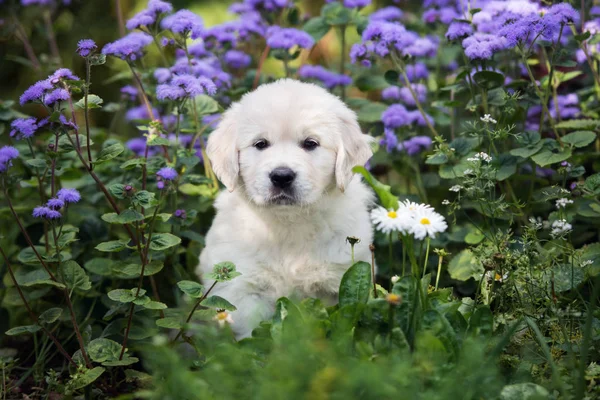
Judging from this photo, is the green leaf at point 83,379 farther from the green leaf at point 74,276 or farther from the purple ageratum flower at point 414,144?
the purple ageratum flower at point 414,144

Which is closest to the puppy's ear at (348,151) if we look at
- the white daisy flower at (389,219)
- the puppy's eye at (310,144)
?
the puppy's eye at (310,144)

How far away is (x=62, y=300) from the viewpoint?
3.40 metres

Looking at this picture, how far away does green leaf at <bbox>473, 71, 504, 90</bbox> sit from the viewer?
10.9 feet

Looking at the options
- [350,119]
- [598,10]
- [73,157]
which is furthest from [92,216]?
[598,10]

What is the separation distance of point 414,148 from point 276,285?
1.42 meters

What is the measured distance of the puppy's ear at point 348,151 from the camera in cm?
304

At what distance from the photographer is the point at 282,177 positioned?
9.28ft

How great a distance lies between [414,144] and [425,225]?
5.82 feet

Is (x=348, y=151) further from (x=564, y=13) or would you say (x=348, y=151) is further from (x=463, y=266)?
(x=564, y=13)

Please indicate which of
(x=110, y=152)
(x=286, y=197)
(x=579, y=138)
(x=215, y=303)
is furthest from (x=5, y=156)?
(x=579, y=138)

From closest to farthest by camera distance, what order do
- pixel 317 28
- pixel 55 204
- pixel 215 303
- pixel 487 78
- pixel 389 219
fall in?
pixel 389 219 → pixel 215 303 → pixel 55 204 → pixel 487 78 → pixel 317 28

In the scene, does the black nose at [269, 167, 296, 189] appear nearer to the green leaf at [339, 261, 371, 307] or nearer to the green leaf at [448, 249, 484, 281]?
the green leaf at [339, 261, 371, 307]

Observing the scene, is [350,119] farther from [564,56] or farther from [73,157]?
[73,157]

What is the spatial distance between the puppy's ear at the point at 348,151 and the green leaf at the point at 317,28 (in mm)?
1284
